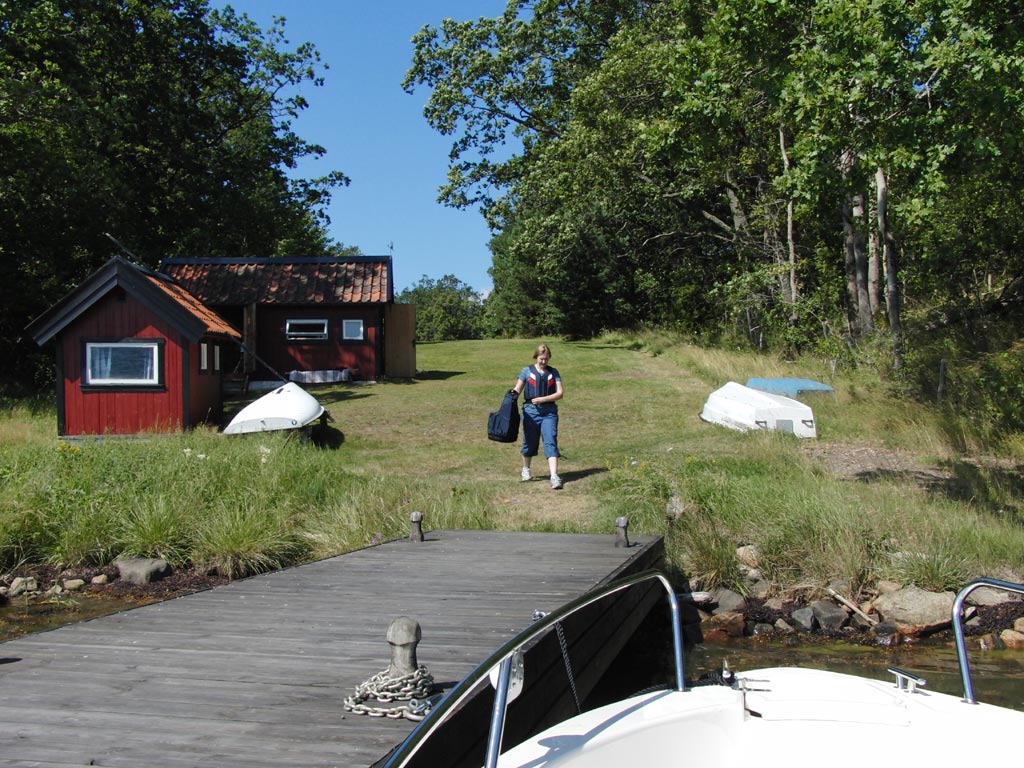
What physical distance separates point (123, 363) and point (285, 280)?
375 inches

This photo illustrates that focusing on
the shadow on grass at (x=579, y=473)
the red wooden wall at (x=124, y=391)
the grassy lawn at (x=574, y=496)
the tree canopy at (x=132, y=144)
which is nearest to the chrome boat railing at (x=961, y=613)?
the grassy lawn at (x=574, y=496)

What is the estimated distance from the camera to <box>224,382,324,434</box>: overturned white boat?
1529cm

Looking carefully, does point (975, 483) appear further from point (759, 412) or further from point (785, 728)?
point (785, 728)

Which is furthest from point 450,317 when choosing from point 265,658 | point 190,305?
point 265,658

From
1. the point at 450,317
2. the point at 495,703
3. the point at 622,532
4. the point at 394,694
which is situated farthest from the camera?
the point at 450,317

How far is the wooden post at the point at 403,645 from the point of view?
167 inches

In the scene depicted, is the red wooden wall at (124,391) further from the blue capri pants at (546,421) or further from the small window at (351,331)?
the small window at (351,331)

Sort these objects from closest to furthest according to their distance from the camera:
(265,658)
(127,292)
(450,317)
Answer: (265,658), (127,292), (450,317)

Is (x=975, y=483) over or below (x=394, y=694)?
over

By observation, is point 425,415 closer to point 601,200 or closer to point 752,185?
point 601,200

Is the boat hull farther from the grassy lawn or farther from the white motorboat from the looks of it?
the grassy lawn

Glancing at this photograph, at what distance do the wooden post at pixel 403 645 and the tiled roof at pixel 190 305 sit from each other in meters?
14.1

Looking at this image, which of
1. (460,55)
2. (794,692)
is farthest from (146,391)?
(460,55)

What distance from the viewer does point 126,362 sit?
57.0 feet
